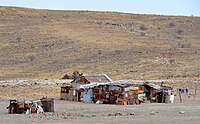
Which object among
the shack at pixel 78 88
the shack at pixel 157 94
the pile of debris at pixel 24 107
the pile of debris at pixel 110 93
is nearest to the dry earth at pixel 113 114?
the pile of debris at pixel 24 107

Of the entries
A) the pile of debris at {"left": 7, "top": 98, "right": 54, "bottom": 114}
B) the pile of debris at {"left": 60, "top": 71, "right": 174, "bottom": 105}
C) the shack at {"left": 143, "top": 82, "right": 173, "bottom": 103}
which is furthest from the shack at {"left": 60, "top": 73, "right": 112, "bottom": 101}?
the pile of debris at {"left": 7, "top": 98, "right": 54, "bottom": 114}

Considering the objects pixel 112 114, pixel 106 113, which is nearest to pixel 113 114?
pixel 112 114

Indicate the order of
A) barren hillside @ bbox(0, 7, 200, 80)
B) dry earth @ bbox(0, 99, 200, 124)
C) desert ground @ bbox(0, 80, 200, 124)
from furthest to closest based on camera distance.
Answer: barren hillside @ bbox(0, 7, 200, 80) < desert ground @ bbox(0, 80, 200, 124) < dry earth @ bbox(0, 99, 200, 124)

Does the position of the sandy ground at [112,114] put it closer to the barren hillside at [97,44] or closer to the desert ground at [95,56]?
the desert ground at [95,56]

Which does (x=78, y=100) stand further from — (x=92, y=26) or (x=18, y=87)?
(x=92, y=26)

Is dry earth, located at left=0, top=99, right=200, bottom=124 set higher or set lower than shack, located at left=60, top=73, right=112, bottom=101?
lower

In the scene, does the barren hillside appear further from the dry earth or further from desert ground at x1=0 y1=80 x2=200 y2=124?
the dry earth

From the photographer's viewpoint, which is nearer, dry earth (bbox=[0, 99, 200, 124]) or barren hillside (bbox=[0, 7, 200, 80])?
dry earth (bbox=[0, 99, 200, 124])

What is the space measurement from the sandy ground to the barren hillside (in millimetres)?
23098

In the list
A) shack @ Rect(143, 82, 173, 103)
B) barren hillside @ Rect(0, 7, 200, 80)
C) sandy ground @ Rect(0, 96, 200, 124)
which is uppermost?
barren hillside @ Rect(0, 7, 200, 80)

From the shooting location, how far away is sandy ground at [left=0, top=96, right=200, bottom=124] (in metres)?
28.5

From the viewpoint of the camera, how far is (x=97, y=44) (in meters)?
81.4

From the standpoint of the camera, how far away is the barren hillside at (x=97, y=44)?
66.2 meters

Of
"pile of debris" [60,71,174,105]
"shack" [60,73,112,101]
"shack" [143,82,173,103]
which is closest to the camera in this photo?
"pile of debris" [60,71,174,105]
